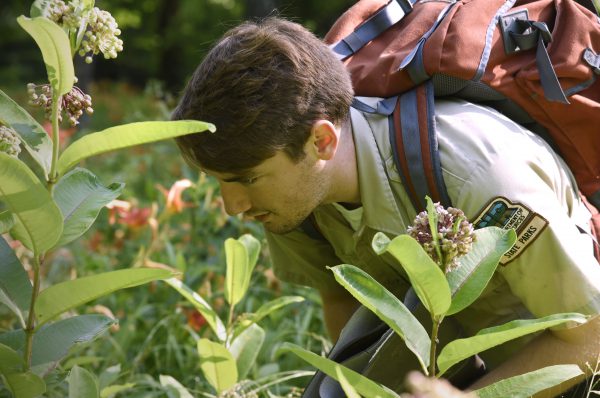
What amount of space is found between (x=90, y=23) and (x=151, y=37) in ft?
52.5

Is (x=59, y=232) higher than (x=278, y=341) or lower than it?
higher

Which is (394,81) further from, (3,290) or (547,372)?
(3,290)

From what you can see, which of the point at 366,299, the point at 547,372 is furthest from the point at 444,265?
the point at 547,372

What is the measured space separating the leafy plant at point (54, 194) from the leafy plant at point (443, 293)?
0.35 m

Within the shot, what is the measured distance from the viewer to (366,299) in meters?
1.52

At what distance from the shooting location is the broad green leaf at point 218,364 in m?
2.19

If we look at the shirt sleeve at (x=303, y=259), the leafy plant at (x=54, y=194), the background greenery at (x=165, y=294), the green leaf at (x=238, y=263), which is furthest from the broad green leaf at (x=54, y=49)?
the shirt sleeve at (x=303, y=259)

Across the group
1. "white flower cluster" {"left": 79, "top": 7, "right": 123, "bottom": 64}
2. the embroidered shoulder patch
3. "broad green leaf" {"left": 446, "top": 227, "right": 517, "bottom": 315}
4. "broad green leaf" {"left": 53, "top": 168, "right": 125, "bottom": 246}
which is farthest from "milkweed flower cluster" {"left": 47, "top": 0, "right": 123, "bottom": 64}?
the embroidered shoulder patch

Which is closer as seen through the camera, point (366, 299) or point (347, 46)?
point (366, 299)

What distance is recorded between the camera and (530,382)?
60.3 inches

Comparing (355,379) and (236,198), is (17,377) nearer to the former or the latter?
(355,379)

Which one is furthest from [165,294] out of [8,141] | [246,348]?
[8,141]

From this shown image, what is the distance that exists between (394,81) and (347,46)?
0.31 metres

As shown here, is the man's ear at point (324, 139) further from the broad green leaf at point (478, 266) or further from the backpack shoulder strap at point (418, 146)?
the broad green leaf at point (478, 266)
